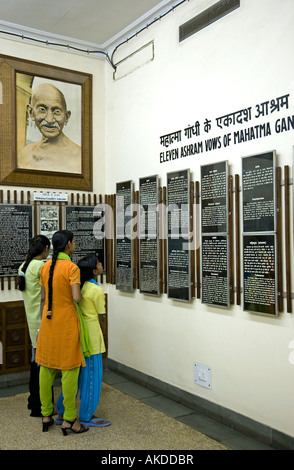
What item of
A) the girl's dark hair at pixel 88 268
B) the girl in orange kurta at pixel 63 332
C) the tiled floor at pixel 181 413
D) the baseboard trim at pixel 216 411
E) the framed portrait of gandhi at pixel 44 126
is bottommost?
the tiled floor at pixel 181 413

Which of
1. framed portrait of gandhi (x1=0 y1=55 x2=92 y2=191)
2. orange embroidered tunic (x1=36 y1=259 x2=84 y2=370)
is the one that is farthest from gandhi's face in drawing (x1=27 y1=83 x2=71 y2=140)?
orange embroidered tunic (x1=36 y1=259 x2=84 y2=370)

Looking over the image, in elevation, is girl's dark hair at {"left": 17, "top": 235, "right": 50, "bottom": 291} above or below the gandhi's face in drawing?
below

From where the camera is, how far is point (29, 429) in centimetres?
373

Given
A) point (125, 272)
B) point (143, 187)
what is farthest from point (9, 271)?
point (143, 187)

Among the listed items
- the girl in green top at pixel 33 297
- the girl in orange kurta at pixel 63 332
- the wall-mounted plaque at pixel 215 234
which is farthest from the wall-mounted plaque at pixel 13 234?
the wall-mounted plaque at pixel 215 234

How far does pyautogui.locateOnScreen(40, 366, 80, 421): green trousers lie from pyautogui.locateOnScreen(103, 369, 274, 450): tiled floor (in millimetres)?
945

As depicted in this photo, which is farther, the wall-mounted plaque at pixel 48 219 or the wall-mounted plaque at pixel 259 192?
the wall-mounted plaque at pixel 48 219

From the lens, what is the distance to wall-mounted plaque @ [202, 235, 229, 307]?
381 cm

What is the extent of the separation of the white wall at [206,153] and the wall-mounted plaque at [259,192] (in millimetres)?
102

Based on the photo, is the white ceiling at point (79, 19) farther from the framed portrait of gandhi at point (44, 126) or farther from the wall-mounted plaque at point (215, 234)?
the wall-mounted plaque at point (215, 234)

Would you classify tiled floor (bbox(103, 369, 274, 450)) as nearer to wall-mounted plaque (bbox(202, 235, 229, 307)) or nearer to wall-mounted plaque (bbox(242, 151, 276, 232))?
wall-mounted plaque (bbox(202, 235, 229, 307))

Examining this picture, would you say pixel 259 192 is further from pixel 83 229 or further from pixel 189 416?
pixel 83 229

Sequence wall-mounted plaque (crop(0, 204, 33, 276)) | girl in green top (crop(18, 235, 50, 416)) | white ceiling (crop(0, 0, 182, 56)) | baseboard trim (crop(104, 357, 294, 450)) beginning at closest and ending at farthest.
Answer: baseboard trim (crop(104, 357, 294, 450)), girl in green top (crop(18, 235, 50, 416)), white ceiling (crop(0, 0, 182, 56)), wall-mounted plaque (crop(0, 204, 33, 276))

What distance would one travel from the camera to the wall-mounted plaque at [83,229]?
5.38 metres
